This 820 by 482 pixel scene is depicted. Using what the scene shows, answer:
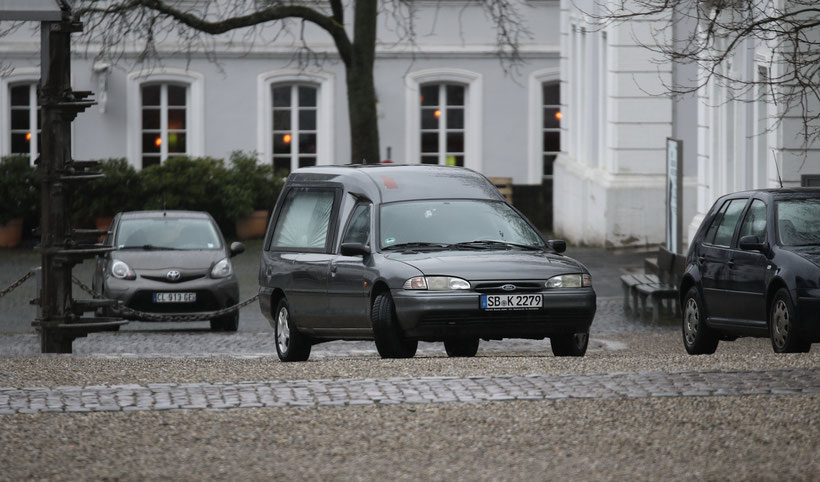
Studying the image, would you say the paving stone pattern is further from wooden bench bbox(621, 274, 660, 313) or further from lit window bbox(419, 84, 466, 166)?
lit window bbox(419, 84, 466, 166)

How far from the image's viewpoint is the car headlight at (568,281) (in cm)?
1270

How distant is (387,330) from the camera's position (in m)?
12.7

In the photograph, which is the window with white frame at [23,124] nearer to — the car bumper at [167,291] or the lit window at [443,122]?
the lit window at [443,122]

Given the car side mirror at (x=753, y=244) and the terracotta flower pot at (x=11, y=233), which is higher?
the car side mirror at (x=753, y=244)

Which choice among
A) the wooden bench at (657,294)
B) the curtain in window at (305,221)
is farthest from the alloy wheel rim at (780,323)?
the wooden bench at (657,294)

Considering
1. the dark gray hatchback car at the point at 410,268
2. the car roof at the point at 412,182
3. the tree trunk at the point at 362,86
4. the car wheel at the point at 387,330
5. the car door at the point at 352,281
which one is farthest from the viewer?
the tree trunk at the point at 362,86

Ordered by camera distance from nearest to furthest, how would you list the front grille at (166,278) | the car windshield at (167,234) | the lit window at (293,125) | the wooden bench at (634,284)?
1. the front grille at (166,278)
2. the wooden bench at (634,284)
3. the car windshield at (167,234)
4. the lit window at (293,125)

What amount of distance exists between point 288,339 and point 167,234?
6761 mm

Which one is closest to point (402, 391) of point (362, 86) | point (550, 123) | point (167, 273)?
point (167, 273)

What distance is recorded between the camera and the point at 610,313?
21156mm

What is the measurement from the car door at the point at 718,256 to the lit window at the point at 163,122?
2392 cm

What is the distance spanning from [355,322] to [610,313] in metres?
8.26

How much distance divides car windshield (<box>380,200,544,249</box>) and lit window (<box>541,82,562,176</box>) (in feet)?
80.0

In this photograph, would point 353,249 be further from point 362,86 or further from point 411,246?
point 362,86
